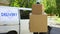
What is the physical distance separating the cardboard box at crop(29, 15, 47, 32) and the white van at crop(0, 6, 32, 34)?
155 inches

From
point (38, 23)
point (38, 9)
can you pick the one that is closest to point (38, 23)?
point (38, 23)

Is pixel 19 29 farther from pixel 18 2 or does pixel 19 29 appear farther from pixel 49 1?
pixel 49 1

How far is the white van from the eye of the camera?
9.02 m

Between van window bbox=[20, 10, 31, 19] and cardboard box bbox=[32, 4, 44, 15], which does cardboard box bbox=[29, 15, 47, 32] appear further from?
van window bbox=[20, 10, 31, 19]

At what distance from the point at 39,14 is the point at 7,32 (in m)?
4.17

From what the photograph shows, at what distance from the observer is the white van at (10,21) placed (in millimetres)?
9023

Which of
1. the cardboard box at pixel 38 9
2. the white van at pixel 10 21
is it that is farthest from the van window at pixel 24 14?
the cardboard box at pixel 38 9

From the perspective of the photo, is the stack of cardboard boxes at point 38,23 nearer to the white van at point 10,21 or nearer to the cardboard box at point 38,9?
the cardboard box at point 38,9

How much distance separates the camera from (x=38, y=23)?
5164mm

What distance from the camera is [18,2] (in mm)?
16031

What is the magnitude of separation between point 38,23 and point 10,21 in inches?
161

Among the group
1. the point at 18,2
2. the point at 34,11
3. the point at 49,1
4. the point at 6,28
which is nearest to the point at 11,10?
the point at 6,28

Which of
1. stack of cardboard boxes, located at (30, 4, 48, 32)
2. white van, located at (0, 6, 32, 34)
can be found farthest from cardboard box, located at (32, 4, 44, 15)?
white van, located at (0, 6, 32, 34)

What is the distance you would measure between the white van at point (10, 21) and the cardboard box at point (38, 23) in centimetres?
394
